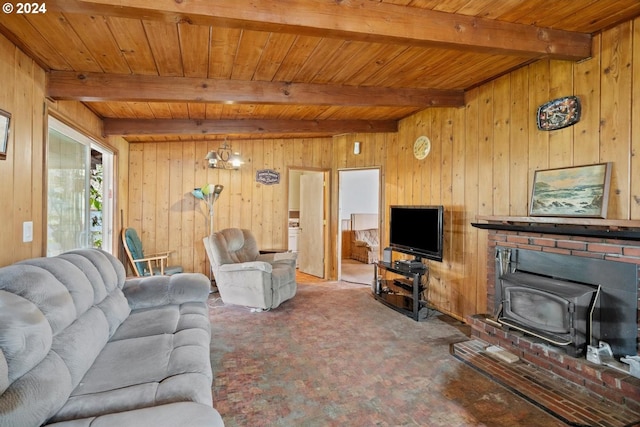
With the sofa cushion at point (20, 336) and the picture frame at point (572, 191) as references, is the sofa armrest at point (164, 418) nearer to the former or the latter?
the sofa cushion at point (20, 336)

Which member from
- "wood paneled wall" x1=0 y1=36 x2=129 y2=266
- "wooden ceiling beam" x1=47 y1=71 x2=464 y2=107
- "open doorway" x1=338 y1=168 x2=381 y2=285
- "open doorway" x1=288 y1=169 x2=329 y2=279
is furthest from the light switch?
"open doorway" x1=338 y1=168 x2=381 y2=285

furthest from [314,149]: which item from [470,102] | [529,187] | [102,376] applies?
[102,376]

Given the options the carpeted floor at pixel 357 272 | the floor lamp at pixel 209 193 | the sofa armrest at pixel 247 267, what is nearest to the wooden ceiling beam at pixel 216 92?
the sofa armrest at pixel 247 267

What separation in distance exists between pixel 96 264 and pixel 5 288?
0.81 meters

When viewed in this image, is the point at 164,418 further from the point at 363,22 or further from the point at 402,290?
the point at 402,290

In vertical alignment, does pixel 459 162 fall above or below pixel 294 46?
below

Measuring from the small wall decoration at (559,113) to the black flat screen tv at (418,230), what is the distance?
4.12ft

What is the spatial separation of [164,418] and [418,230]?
3.36m

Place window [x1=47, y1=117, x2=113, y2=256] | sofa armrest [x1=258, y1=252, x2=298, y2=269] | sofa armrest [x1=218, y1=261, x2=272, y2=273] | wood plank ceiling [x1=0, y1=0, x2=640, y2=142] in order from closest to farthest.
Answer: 1. wood plank ceiling [x1=0, y1=0, x2=640, y2=142]
2. window [x1=47, y1=117, x2=113, y2=256]
3. sofa armrest [x1=218, y1=261, x2=272, y2=273]
4. sofa armrest [x1=258, y1=252, x2=298, y2=269]

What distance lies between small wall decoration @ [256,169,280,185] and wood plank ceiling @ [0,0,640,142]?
1801 mm

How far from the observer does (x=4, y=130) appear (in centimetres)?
200

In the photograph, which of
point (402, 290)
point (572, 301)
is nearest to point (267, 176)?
point (402, 290)

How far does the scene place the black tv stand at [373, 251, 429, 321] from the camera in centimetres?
362

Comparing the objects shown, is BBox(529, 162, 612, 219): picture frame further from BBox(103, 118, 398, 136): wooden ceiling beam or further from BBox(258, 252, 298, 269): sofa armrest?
BBox(258, 252, 298, 269): sofa armrest
